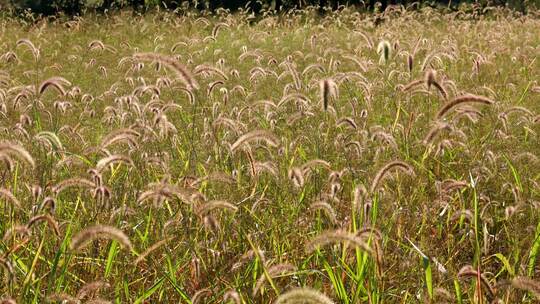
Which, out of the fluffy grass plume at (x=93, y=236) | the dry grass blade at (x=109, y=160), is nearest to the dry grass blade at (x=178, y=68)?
the dry grass blade at (x=109, y=160)

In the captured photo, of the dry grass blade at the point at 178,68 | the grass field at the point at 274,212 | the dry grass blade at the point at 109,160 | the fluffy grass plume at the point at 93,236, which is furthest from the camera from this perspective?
the dry grass blade at the point at 178,68

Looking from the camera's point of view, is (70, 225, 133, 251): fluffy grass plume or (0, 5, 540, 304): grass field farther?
(0, 5, 540, 304): grass field

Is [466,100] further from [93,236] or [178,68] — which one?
[93,236]

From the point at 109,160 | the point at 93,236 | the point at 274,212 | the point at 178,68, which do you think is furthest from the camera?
the point at 274,212

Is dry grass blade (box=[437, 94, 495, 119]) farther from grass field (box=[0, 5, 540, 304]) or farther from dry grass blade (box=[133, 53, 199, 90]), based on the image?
dry grass blade (box=[133, 53, 199, 90])

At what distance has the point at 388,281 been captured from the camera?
2.17 meters

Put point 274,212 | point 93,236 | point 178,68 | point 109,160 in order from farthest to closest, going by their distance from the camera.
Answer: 1. point 274,212
2. point 178,68
3. point 109,160
4. point 93,236

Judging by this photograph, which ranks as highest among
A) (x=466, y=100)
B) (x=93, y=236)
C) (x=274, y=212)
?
(x=466, y=100)

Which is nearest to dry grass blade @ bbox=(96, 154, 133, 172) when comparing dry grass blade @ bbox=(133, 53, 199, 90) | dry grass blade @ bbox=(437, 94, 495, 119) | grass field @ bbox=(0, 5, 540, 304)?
grass field @ bbox=(0, 5, 540, 304)

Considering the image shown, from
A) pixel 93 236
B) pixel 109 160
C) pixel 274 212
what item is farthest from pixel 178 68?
pixel 93 236

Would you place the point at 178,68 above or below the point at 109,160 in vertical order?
above

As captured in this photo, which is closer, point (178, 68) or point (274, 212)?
point (178, 68)

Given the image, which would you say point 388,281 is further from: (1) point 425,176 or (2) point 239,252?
(1) point 425,176

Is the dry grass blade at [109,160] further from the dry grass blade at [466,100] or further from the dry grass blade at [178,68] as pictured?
the dry grass blade at [466,100]
